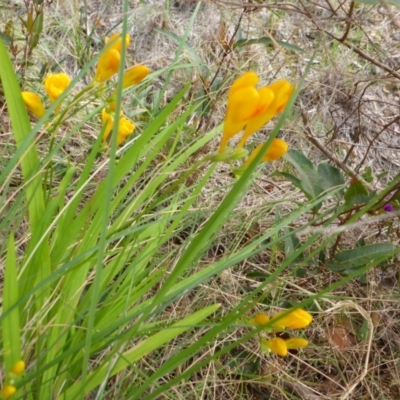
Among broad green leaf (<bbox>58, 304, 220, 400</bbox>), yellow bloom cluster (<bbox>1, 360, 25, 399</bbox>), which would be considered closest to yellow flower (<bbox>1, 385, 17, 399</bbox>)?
yellow bloom cluster (<bbox>1, 360, 25, 399</bbox>)

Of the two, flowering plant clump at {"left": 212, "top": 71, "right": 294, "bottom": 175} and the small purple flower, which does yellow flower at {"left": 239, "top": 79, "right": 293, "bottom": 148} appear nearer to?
flowering plant clump at {"left": 212, "top": 71, "right": 294, "bottom": 175}

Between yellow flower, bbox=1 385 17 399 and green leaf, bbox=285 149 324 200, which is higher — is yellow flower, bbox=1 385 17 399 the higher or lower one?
the lower one

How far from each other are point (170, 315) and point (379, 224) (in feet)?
2.05

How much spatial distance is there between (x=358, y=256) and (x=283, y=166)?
0.56 meters

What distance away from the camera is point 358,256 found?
1.21 m

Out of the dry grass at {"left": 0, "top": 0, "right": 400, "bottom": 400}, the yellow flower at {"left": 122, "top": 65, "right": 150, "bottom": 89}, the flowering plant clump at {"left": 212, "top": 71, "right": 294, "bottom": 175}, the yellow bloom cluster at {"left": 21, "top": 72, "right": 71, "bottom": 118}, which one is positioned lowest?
the dry grass at {"left": 0, "top": 0, "right": 400, "bottom": 400}

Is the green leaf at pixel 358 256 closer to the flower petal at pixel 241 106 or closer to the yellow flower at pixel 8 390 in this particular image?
the flower petal at pixel 241 106

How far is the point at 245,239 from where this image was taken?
1.47 metres

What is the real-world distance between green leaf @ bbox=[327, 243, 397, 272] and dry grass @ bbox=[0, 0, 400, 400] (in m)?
0.08

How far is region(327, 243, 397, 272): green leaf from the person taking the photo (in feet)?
3.94

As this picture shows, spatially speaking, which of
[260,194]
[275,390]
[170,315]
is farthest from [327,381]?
[260,194]

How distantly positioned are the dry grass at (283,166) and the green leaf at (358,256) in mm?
75

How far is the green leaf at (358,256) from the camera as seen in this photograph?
120cm

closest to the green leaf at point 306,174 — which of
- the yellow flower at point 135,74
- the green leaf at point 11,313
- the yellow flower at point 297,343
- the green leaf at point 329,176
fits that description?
the green leaf at point 329,176
